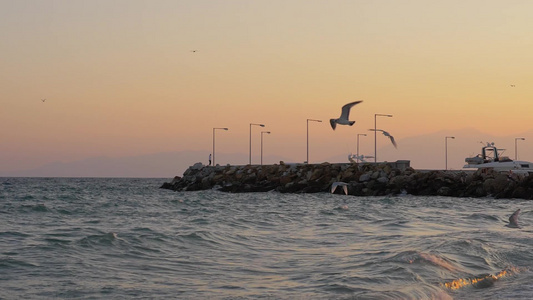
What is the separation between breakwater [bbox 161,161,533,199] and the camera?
44.2 meters

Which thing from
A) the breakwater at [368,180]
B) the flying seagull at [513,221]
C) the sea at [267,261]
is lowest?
the sea at [267,261]

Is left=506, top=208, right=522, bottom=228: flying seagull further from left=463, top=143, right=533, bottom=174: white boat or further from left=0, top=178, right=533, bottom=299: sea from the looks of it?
left=463, top=143, right=533, bottom=174: white boat

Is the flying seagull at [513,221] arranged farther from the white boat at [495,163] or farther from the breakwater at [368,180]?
the white boat at [495,163]

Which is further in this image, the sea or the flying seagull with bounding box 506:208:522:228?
the flying seagull with bounding box 506:208:522:228

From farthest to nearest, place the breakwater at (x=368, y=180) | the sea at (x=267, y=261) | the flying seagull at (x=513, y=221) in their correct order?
1. the breakwater at (x=368, y=180)
2. the flying seagull at (x=513, y=221)
3. the sea at (x=267, y=261)

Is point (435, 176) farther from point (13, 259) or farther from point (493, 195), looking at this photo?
point (13, 259)

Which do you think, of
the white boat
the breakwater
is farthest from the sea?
the white boat

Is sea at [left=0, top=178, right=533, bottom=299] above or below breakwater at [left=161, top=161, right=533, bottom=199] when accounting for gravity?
below

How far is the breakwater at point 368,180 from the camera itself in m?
44.2

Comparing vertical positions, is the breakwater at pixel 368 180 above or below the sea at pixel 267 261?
above

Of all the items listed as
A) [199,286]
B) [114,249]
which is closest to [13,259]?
[114,249]

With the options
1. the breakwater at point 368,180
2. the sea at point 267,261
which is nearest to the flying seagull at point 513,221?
the sea at point 267,261

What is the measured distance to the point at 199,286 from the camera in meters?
9.62

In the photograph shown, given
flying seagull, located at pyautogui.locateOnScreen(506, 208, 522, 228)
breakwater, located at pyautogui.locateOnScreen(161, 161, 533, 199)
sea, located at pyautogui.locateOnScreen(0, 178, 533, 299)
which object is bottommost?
sea, located at pyautogui.locateOnScreen(0, 178, 533, 299)
